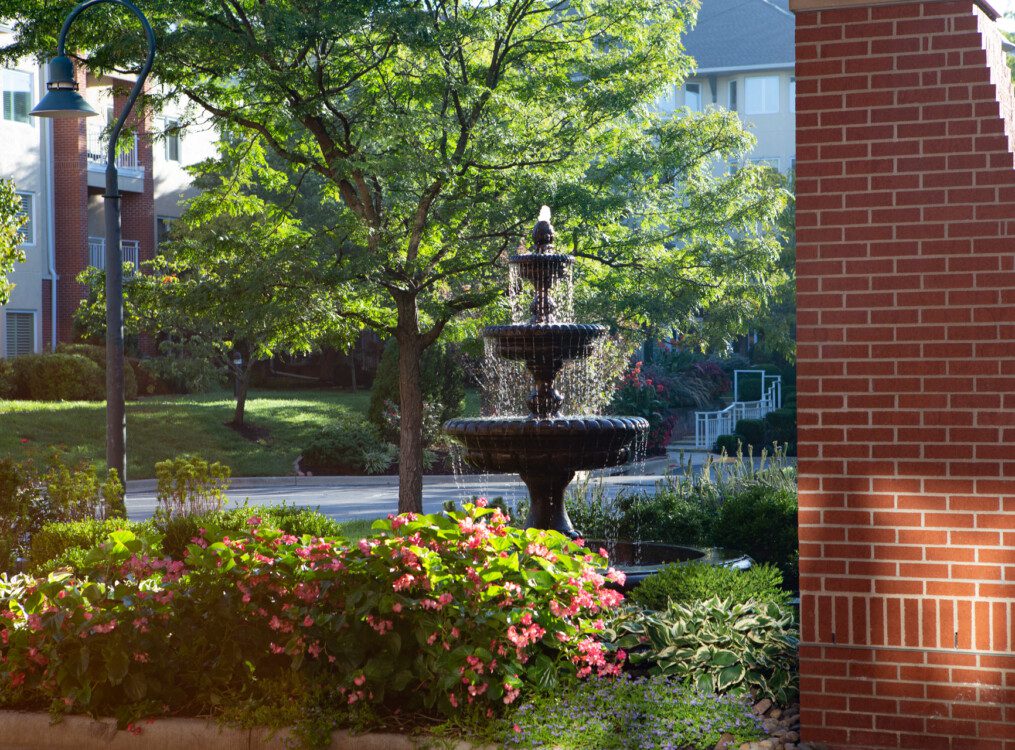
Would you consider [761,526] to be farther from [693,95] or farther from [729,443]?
[693,95]

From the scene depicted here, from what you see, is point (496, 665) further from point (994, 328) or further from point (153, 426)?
point (153, 426)

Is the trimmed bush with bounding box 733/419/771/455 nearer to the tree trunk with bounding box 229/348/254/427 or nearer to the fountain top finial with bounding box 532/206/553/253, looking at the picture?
the tree trunk with bounding box 229/348/254/427

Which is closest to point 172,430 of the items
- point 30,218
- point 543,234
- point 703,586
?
point 30,218

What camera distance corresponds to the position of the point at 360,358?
39438mm

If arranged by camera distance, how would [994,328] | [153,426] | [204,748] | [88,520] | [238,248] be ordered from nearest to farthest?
[994,328], [204,748], [88,520], [238,248], [153,426]

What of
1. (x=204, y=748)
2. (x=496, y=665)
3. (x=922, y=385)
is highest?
(x=922, y=385)

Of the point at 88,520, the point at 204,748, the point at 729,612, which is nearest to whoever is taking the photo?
the point at 204,748

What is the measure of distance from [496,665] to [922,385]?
7.28ft

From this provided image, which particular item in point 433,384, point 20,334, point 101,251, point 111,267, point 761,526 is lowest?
point 761,526

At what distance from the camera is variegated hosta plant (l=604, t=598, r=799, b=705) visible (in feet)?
18.6

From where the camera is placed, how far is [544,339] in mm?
8844

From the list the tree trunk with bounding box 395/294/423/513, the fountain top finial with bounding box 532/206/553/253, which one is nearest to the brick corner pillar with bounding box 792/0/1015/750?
the fountain top finial with bounding box 532/206/553/253

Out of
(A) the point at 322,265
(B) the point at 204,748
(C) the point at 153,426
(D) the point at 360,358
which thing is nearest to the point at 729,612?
(B) the point at 204,748

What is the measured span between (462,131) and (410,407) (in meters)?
3.93
